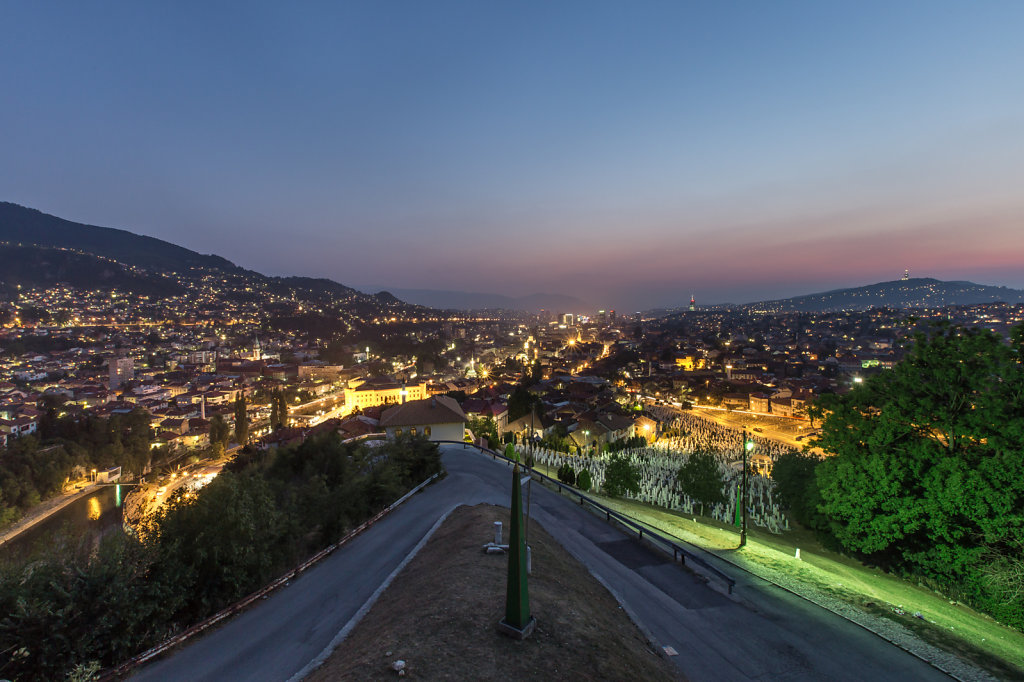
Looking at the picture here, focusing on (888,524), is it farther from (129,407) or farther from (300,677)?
(129,407)

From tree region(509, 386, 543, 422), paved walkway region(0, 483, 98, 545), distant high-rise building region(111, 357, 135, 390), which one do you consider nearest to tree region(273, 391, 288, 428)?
paved walkway region(0, 483, 98, 545)

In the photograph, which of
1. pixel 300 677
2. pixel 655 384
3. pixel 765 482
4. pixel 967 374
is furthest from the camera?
pixel 655 384

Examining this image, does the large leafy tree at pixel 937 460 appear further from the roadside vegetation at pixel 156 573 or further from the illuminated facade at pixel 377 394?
the illuminated facade at pixel 377 394

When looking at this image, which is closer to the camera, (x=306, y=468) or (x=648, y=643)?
(x=648, y=643)

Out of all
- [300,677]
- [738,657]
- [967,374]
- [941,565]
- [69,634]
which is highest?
[967,374]

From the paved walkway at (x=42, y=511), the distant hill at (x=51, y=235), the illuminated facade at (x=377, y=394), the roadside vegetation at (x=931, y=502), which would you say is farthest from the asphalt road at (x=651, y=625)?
the distant hill at (x=51, y=235)

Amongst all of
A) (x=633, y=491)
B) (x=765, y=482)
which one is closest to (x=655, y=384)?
(x=765, y=482)
